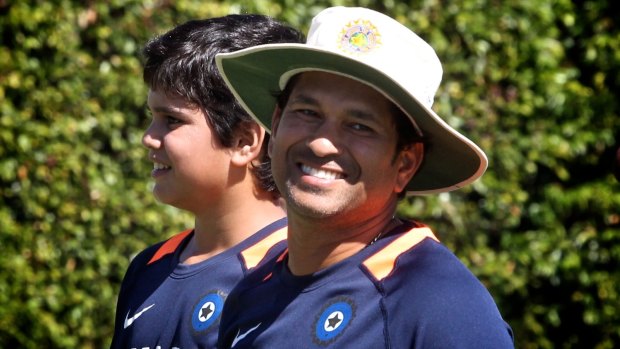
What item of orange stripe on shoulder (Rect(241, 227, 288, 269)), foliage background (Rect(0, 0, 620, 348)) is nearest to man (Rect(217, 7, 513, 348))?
orange stripe on shoulder (Rect(241, 227, 288, 269))

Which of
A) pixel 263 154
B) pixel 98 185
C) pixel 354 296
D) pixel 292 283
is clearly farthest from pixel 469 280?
pixel 98 185

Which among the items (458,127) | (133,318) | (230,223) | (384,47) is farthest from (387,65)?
(458,127)

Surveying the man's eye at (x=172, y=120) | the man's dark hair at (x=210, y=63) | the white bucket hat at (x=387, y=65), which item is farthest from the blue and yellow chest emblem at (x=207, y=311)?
the white bucket hat at (x=387, y=65)

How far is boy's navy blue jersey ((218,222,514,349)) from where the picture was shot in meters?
2.45

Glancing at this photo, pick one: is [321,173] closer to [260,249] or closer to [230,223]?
[260,249]

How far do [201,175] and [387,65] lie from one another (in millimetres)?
1053

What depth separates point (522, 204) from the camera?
6.19 metres

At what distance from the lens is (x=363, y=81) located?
2.68 metres

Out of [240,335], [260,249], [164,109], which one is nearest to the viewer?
[240,335]

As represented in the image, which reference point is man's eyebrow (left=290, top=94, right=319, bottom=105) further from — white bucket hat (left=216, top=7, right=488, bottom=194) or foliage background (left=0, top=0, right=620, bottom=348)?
foliage background (left=0, top=0, right=620, bottom=348)

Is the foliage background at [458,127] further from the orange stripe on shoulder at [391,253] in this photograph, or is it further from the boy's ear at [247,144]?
the orange stripe on shoulder at [391,253]

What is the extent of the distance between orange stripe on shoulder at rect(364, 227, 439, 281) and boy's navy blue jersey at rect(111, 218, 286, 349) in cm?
70

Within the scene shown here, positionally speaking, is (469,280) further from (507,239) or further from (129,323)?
(507,239)

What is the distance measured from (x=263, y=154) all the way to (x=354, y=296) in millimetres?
1116
